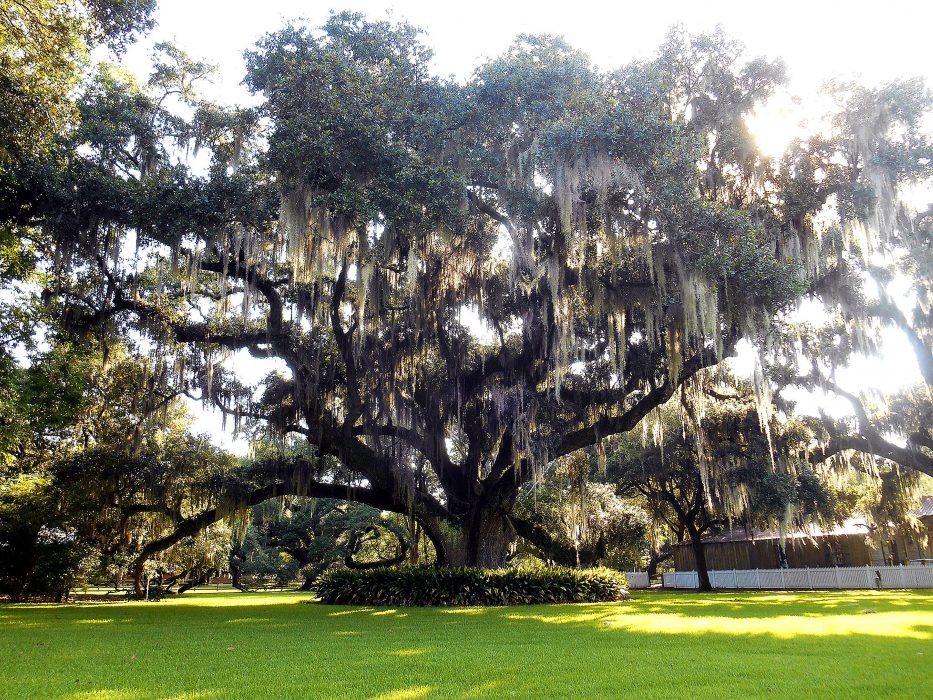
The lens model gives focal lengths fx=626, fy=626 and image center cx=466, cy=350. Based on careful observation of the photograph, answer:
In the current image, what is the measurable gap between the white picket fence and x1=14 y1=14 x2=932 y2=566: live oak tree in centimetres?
1259

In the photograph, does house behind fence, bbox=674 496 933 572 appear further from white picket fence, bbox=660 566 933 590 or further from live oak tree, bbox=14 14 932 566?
live oak tree, bbox=14 14 932 566

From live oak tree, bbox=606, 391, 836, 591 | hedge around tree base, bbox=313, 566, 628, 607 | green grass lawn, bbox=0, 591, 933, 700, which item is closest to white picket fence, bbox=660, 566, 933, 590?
live oak tree, bbox=606, 391, 836, 591

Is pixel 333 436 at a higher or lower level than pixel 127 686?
higher

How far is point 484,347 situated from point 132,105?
8.82 metres

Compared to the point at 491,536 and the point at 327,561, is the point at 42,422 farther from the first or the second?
the point at 327,561

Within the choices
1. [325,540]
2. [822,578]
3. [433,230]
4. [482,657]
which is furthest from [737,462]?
[325,540]

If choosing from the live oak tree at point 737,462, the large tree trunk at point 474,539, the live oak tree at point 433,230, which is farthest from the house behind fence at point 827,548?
the live oak tree at point 433,230

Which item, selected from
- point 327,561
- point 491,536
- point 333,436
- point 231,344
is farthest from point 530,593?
point 327,561

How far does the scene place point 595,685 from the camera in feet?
15.2

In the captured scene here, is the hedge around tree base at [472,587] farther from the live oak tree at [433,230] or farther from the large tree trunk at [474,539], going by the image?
the live oak tree at [433,230]

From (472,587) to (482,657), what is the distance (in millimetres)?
8595

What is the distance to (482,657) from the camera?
6.04 m

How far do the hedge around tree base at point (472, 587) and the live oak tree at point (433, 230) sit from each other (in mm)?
1923

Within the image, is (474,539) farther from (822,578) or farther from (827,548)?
(827,548)
